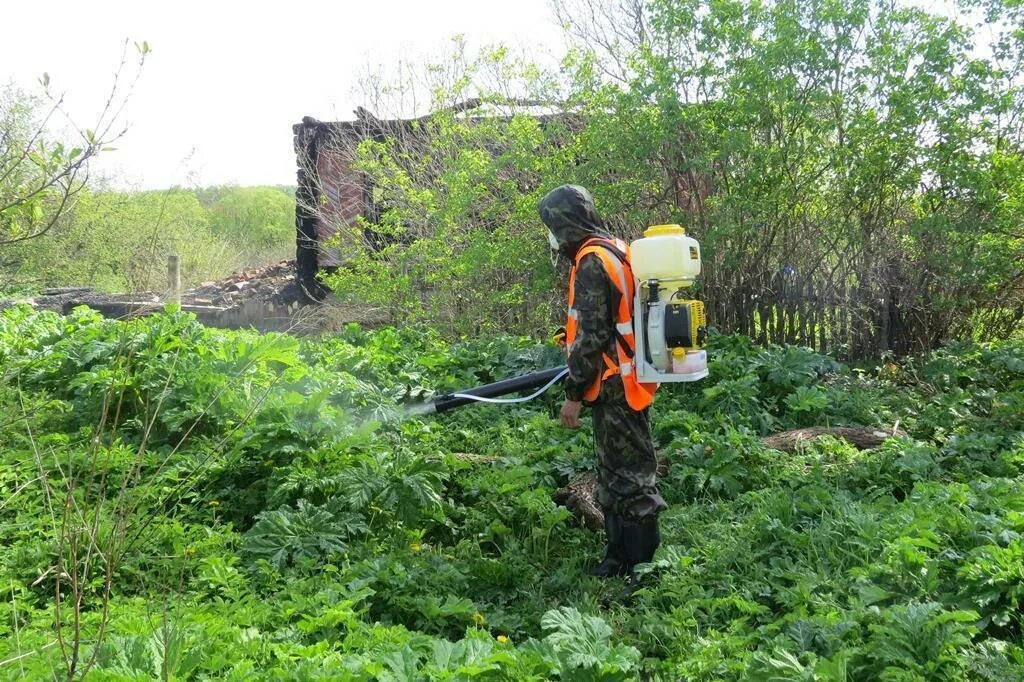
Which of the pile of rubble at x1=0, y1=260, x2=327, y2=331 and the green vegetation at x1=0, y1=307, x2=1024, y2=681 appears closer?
the green vegetation at x1=0, y1=307, x2=1024, y2=681

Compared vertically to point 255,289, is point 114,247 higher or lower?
higher

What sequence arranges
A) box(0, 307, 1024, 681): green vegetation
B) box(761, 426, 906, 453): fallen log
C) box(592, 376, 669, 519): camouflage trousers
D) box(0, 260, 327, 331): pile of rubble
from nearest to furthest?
box(0, 307, 1024, 681): green vegetation < box(592, 376, 669, 519): camouflage trousers < box(761, 426, 906, 453): fallen log < box(0, 260, 327, 331): pile of rubble

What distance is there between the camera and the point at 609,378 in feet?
15.0

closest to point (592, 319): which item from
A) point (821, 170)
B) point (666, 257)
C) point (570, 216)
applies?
point (666, 257)

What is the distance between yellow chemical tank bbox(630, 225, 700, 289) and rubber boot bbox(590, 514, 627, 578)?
1460 millimetres

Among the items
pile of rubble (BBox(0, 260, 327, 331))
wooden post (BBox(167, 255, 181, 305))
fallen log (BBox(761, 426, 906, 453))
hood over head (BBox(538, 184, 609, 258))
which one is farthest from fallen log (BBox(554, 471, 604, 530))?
pile of rubble (BBox(0, 260, 327, 331))

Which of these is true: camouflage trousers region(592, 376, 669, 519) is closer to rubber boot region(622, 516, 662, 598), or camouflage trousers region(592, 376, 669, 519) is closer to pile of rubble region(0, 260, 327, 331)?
rubber boot region(622, 516, 662, 598)

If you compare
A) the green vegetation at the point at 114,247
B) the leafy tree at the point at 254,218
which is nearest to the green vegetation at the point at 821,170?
the green vegetation at the point at 114,247

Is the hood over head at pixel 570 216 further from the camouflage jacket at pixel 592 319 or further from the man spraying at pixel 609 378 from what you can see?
the camouflage jacket at pixel 592 319

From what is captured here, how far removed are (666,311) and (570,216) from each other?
0.85 metres

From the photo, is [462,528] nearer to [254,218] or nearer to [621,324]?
[621,324]

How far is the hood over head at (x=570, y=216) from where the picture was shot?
468 cm

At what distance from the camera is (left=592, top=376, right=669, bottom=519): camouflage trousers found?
461 cm

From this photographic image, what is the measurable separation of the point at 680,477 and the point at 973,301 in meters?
5.35
